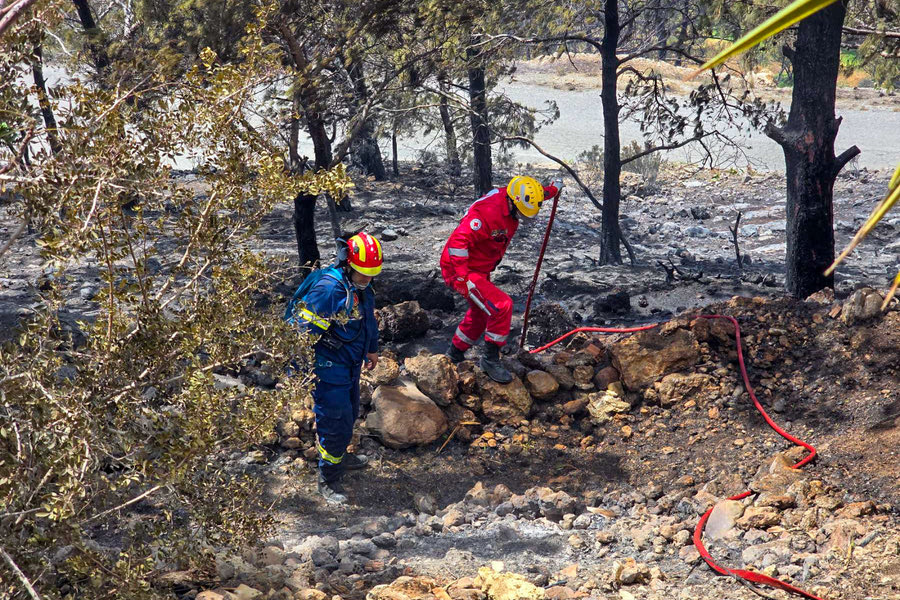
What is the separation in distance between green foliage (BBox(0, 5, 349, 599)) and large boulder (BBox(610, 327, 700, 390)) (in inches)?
145

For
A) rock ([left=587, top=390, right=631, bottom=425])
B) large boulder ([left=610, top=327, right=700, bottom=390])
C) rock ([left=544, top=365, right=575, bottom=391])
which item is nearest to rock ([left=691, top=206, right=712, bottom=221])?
large boulder ([left=610, top=327, right=700, bottom=390])

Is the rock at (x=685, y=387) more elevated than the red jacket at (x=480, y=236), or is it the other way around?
the red jacket at (x=480, y=236)

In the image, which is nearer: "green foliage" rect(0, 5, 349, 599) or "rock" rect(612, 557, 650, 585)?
"green foliage" rect(0, 5, 349, 599)

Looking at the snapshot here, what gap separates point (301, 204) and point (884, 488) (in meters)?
5.83

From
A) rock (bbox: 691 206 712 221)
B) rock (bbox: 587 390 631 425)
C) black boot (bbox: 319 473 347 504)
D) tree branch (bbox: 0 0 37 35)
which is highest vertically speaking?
tree branch (bbox: 0 0 37 35)

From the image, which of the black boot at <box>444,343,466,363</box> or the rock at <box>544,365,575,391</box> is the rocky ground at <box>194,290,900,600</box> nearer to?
the rock at <box>544,365,575,391</box>

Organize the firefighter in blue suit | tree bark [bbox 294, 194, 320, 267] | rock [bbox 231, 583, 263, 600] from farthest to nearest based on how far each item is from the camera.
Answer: tree bark [bbox 294, 194, 320, 267] < the firefighter in blue suit < rock [bbox 231, 583, 263, 600]

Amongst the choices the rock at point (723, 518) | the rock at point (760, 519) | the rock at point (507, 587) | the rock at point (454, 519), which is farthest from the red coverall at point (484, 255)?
the rock at point (507, 587)

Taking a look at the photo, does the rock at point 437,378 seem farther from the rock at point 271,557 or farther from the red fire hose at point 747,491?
the rock at point 271,557

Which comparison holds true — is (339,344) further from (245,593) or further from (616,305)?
(616,305)

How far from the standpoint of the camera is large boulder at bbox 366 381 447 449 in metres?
6.19

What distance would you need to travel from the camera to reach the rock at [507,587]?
3717mm

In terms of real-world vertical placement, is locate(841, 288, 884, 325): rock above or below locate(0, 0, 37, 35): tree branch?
below

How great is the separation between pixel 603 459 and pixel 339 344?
2236mm
